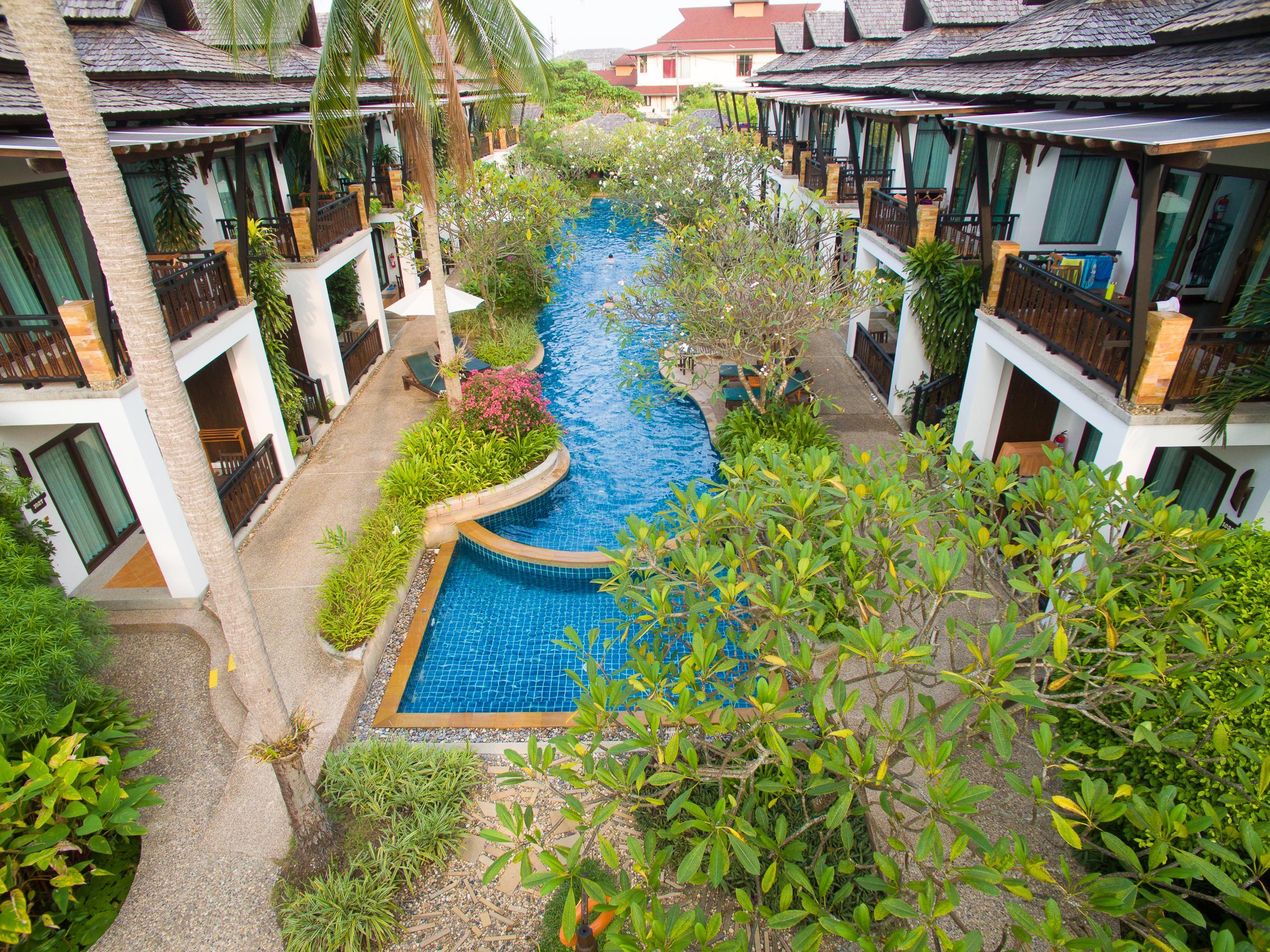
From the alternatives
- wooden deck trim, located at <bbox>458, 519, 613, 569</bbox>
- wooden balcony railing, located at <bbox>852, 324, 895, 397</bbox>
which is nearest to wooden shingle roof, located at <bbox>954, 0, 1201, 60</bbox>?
wooden balcony railing, located at <bbox>852, 324, 895, 397</bbox>

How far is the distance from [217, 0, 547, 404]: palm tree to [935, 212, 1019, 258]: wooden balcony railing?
25.3 ft

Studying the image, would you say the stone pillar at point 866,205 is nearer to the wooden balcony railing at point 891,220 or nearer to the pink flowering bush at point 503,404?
the wooden balcony railing at point 891,220

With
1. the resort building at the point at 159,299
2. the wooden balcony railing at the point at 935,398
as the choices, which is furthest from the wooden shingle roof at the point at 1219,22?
the resort building at the point at 159,299

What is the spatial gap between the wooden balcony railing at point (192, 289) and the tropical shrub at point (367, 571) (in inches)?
144

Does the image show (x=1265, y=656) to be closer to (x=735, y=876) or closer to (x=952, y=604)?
(x=735, y=876)

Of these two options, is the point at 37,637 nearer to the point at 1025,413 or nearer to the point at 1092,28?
the point at 1025,413

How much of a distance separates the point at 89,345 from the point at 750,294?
8909mm

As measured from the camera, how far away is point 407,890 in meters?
6.18

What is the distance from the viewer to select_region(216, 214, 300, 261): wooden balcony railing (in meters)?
13.9

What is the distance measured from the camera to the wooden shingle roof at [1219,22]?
7.84 meters

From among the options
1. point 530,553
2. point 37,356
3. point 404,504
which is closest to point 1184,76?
point 530,553

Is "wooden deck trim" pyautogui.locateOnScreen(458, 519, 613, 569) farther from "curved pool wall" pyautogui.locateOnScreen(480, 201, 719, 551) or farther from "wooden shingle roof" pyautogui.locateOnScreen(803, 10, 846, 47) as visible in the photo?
"wooden shingle roof" pyautogui.locateOnScreen(803, 10, 846, 47)

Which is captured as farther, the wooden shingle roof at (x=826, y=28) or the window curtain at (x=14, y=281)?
the wooden shingle roof at (x=826, y=28)

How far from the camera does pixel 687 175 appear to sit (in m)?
24.0
